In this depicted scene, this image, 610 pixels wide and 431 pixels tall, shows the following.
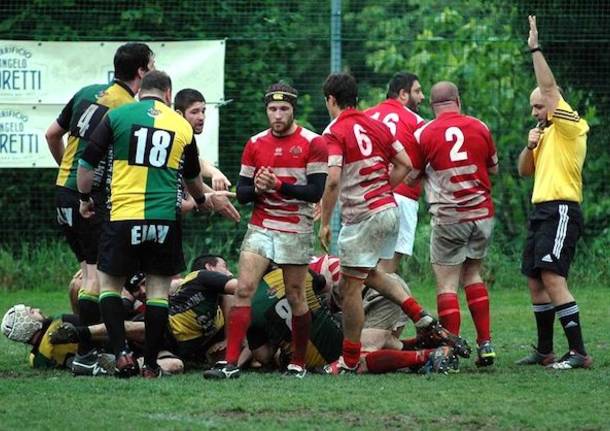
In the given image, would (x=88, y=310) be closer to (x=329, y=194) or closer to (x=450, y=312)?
(x=329, y=194)

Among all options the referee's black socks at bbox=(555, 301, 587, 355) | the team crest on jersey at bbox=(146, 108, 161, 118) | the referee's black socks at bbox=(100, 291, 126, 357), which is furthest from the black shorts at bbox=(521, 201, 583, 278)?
the referee's black socks at bbox=(100, 291, 126, 357)

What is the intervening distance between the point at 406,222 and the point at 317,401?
13.3ft

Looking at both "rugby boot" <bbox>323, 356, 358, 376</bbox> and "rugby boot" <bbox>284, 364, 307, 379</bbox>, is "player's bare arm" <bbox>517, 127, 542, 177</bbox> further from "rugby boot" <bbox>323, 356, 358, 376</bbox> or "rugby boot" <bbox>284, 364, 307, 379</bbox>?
"rugby boot" <bbox>284, 364, 307, 379</bbox>

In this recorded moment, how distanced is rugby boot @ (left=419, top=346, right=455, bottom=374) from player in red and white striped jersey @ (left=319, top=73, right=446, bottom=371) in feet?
0.84

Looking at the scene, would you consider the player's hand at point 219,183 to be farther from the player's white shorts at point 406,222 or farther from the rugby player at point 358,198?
the player's white shorts at point 406,222

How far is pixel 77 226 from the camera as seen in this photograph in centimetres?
968

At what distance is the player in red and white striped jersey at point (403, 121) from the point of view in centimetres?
1116

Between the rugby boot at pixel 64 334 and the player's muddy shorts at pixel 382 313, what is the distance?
75.7 inches

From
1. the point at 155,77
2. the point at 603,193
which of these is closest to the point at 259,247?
the point at 155,77

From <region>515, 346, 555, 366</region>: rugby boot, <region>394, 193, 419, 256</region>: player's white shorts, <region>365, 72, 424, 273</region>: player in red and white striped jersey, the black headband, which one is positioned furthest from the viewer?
<region>394, 193, 419, 256</region>: player's white shorts

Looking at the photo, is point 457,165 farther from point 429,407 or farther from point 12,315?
point 12,315

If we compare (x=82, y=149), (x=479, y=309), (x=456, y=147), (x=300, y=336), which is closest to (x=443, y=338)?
(x=479, y=309)

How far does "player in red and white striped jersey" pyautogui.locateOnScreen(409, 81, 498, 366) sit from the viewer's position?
943 centimetres

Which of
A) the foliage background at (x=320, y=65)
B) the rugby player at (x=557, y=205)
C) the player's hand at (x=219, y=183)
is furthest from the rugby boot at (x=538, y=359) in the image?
the foliage background at (x=320, y=65)
